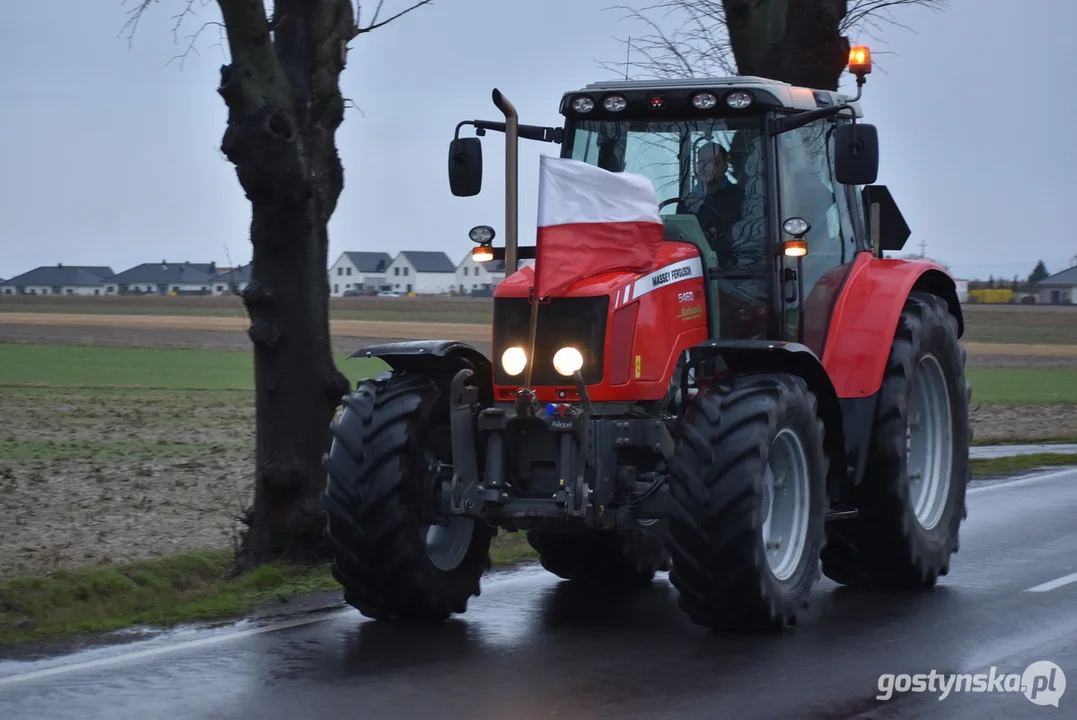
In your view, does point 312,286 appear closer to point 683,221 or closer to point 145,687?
point 683,221

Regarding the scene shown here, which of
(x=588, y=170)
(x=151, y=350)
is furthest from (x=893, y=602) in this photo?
(x=151, y=350)

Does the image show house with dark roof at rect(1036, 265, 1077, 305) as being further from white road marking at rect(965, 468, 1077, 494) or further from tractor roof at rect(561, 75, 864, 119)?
tractor roof at rect(561, 75, 864, 119)

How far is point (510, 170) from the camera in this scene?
8.07m

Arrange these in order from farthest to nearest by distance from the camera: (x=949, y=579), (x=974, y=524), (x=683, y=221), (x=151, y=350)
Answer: (x=151, y=350), (x=974, y=524), (x=949, y=579), (x=683, y=221)

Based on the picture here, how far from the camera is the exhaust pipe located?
8.04 metres

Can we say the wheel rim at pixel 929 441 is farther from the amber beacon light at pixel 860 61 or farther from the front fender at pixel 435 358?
the front fender at pixel 435 358

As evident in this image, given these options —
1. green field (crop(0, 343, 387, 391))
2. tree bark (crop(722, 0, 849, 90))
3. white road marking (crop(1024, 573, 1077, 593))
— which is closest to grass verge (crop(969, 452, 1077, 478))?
tree bark (crop(722, 0, 849, 90))

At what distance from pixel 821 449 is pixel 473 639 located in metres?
2.06

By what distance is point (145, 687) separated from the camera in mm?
6523

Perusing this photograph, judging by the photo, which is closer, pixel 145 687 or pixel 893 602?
pixel 145 687

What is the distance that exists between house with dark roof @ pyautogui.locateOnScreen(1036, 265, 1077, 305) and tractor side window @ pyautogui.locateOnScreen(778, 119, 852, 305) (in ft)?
432

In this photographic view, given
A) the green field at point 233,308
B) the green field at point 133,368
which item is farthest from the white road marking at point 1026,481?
the green field at point 233,308

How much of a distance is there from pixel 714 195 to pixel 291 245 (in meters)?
3.36

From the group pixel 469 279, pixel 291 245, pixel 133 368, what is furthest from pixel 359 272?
pixel 291 245
